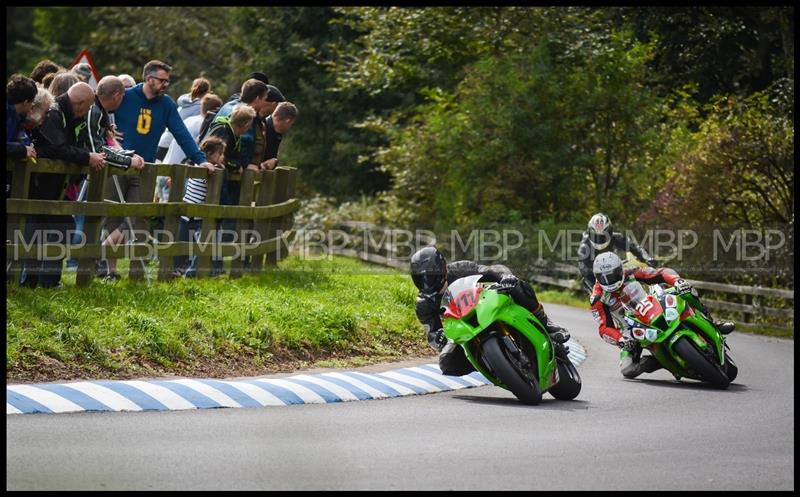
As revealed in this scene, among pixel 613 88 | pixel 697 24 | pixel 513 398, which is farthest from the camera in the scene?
pixel 697 24

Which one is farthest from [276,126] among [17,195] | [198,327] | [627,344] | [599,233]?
[627,344]

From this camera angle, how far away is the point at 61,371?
37.4 ft

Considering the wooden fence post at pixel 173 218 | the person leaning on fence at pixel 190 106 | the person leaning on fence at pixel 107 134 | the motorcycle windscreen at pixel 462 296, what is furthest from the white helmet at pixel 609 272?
the person leaning on fence at pixel 190 106

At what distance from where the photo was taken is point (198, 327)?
43.2 feet

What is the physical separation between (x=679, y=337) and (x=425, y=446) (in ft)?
16.1

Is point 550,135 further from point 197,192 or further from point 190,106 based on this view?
point 197,192

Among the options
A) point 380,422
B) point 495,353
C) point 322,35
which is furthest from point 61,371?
point 322,35

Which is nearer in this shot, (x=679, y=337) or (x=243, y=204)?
(x=679, y=337)

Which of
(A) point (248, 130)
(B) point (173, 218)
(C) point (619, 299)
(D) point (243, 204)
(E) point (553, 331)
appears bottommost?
(E) point (553, 331)

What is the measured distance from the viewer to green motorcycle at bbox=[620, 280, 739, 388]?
530 inches

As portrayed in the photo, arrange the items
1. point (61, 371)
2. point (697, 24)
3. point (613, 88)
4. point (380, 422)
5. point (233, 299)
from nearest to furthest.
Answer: point (380, 422)
point (61, 371)
point (233, 299)
point (613, 88)
point (697, 24)

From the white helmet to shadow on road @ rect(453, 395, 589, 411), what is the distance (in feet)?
7.52

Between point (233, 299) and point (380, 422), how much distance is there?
4.39m

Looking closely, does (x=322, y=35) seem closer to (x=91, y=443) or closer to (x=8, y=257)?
(x=8, y=257)
